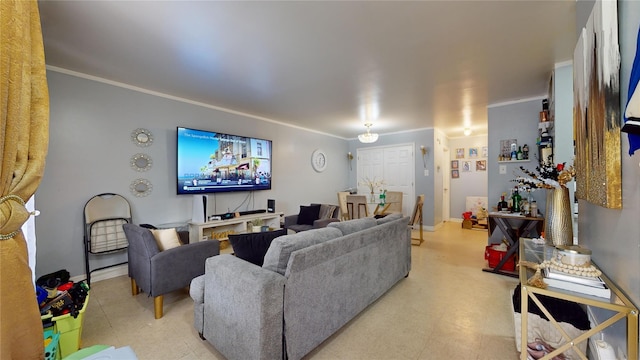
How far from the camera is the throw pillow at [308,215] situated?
4.50 meters

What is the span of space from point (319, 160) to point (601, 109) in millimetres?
5346

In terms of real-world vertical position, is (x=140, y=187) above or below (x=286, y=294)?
above

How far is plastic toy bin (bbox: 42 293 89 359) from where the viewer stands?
1.66m

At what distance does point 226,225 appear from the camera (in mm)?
4188

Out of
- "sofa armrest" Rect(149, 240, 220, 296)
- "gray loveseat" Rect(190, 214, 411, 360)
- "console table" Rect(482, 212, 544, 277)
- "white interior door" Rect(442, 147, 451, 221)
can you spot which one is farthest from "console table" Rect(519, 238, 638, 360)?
"white interior door" Rect(442, 147, 451, 221)

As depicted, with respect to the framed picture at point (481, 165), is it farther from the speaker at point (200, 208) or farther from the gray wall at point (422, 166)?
the speaker at point (200, 208)

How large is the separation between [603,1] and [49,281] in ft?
12.5

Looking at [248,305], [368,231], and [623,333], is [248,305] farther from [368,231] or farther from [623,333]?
[623,333]

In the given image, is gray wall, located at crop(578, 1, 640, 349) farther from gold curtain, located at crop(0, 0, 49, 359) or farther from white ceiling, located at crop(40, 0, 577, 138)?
gold curtain, located at crop(0, 0, 49, 359)

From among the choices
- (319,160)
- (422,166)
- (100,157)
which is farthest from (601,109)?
(319,160)

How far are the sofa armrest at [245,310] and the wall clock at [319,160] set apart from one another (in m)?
4.50

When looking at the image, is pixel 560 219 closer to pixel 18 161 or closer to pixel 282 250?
pixel 282 250

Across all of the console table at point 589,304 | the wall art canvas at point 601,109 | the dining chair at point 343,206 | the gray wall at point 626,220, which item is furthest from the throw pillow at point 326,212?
the gray wall at point 626,220

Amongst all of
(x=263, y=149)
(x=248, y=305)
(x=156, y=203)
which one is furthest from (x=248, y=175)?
(x=248, y=305)
